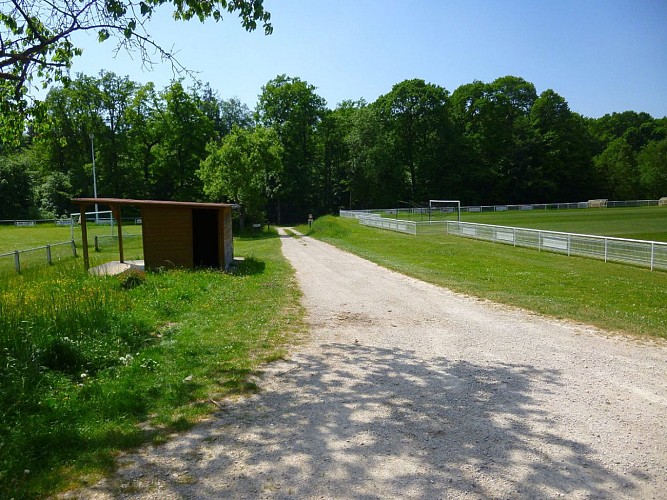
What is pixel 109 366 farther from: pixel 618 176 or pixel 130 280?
pixel 618 176

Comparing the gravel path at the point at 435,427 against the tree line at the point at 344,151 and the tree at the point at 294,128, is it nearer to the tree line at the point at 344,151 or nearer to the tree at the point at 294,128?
the tree line at the point at 344,151

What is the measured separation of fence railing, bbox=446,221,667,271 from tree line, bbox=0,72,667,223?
32430 mm

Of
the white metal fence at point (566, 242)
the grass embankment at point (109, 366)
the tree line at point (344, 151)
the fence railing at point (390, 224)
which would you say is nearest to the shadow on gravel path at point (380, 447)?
the grass embankment at point (109, 366)

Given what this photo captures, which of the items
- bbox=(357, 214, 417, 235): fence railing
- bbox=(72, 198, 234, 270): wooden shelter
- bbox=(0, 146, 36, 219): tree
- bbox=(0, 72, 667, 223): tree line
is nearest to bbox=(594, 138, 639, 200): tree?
bbox=(0, 72, 667, 223): tree line

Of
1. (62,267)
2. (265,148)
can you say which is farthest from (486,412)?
(265,148)

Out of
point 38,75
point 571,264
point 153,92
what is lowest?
point 571,264

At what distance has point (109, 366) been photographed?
21.2 ft

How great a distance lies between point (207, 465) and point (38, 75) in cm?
953

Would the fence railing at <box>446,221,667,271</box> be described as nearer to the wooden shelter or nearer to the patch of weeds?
the wooden shelter

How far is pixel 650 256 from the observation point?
717 inches

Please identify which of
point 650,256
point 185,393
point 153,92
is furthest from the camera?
point 153,92

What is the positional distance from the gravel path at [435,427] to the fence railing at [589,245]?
492 inches

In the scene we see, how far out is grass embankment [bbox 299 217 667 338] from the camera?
9938 millimetres

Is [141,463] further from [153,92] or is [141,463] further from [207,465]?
[153,92]
